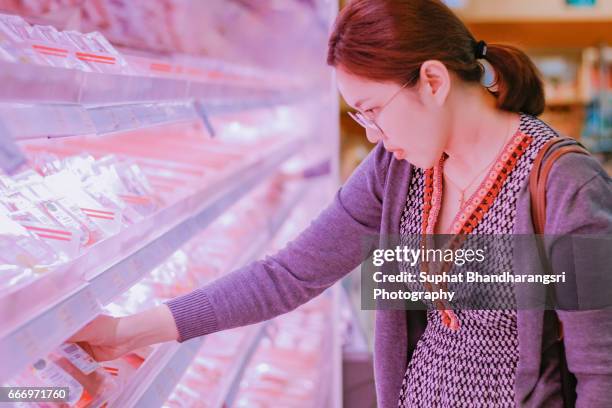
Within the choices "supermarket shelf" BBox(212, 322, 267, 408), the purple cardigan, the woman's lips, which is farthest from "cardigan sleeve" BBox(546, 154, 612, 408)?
"supermarket shelf" BBox(212, 322, 267, 408)

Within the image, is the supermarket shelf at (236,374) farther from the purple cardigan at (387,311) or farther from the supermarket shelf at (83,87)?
the supermarket shelf at (83,87)

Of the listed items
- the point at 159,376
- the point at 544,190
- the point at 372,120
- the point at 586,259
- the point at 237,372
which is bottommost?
the point at 237,372

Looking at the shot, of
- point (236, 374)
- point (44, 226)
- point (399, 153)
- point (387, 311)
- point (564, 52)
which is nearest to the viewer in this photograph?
point (44, 226)

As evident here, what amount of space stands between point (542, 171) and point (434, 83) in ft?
0.82

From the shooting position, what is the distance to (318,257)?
1530 millimetres

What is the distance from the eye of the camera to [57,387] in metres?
1.05

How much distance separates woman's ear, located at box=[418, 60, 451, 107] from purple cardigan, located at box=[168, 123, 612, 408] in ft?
0.62

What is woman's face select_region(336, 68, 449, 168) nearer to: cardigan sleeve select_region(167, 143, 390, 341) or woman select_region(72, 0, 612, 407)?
woman select_region(72, 0, 612, 407)

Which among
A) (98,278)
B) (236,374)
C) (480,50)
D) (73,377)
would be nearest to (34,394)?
(73,377)

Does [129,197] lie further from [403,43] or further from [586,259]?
[586,259]

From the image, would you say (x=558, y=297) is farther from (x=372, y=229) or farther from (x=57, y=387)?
(x=57, y=387)

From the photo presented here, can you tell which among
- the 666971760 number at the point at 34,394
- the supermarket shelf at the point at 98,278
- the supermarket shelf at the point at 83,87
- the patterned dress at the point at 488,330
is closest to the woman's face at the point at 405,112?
the patterned dress at the point at 488,330

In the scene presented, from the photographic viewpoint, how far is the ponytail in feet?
4.42

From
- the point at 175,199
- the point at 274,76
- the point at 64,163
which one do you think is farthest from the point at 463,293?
the point at 274,76
